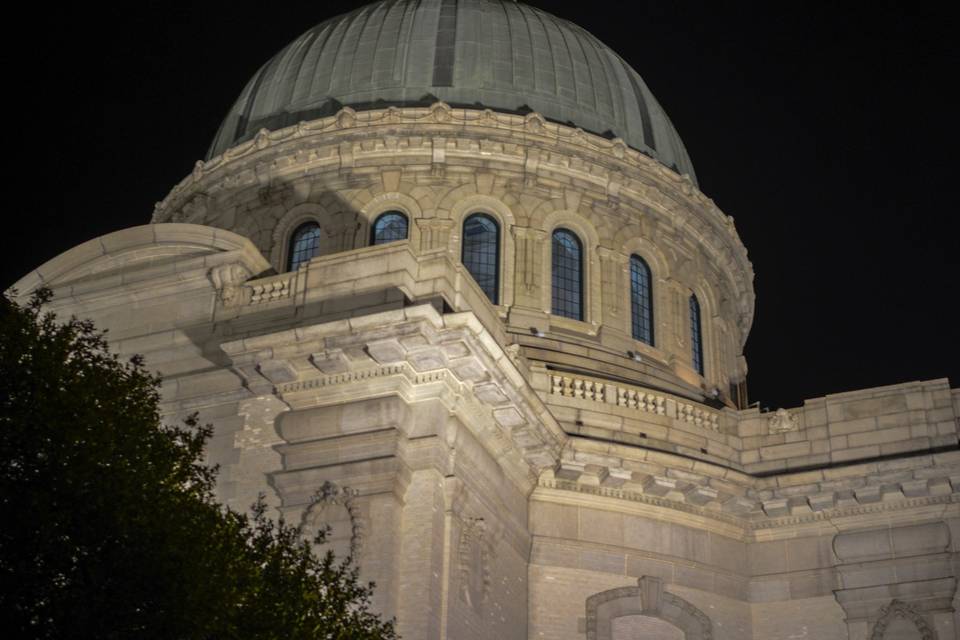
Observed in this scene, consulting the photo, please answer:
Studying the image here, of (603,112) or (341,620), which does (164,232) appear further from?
(603,112)

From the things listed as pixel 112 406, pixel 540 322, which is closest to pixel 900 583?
pixel 540 322

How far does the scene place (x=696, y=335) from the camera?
42062 millimetres

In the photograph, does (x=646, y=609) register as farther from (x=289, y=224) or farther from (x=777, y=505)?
(x=289, y=224)

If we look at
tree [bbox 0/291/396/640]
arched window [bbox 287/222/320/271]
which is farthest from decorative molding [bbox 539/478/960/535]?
tree [bbox 0/291/396/640]

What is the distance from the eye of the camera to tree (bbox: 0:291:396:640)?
17.2 m

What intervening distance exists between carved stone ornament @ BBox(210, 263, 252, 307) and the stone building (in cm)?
5

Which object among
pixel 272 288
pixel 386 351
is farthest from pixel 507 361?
pixel 272 288

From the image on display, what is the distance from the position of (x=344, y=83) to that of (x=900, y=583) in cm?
2109

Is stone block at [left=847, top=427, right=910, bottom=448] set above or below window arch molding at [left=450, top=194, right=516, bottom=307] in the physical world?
below

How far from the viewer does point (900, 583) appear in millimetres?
31609

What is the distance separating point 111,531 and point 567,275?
23204 millimetres

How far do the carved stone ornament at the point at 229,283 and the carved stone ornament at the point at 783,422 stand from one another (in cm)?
1315

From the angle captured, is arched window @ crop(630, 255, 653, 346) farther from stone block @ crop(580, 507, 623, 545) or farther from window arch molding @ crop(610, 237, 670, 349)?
stone block @ crop(580, 507, 623, 545)

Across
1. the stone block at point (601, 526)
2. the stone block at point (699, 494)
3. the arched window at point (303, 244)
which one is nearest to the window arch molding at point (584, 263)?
the arched window at point (303, 244)
